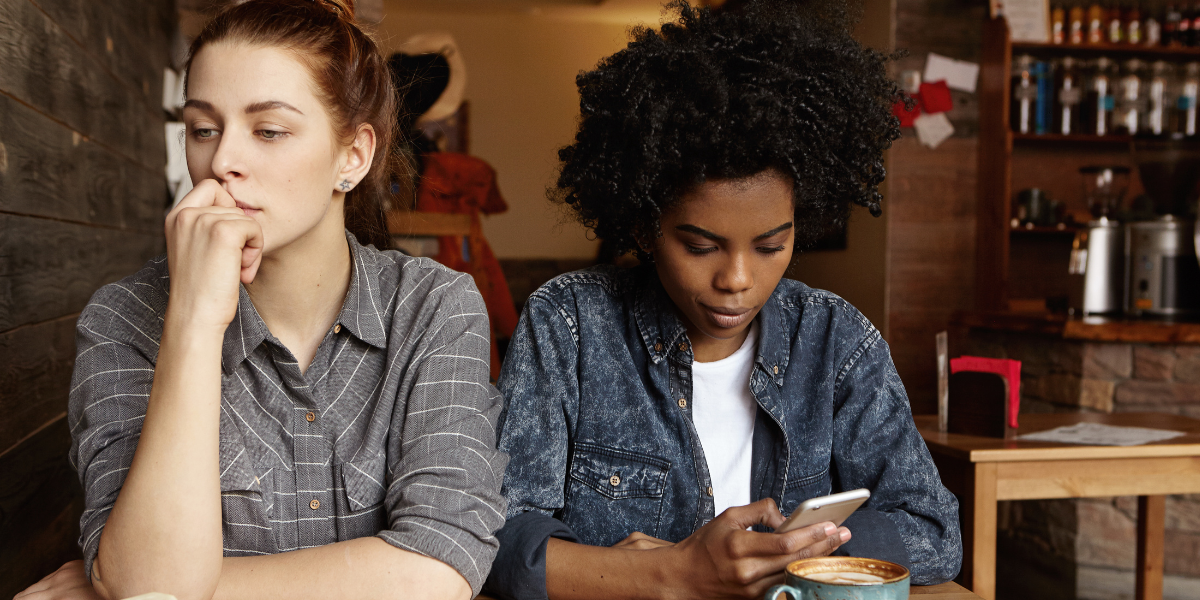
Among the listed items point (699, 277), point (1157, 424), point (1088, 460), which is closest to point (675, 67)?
point (699, 277)

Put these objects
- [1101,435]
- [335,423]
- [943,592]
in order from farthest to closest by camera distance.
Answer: [1101,435]
[335,423]
[943,592]

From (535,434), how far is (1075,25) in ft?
14.1

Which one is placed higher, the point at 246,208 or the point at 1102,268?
the point at 246,208

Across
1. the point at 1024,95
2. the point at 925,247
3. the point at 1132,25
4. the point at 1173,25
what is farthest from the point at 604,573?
the point at 1173,25

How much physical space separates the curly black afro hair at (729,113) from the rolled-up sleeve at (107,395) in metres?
0.64

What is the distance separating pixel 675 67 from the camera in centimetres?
127

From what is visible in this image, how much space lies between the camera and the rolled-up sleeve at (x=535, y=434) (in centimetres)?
111

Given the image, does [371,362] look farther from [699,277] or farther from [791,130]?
[791,130]

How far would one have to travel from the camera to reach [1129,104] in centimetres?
436

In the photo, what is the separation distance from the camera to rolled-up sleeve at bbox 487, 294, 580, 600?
43.7 inches

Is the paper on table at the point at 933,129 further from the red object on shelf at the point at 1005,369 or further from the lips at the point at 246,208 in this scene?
the lips at the point at 246,208

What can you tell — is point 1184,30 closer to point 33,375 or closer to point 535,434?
point 535,434

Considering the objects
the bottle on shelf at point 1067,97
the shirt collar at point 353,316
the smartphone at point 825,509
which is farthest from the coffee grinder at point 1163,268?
the shirt collar at point 353,316

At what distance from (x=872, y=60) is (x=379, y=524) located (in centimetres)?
98
